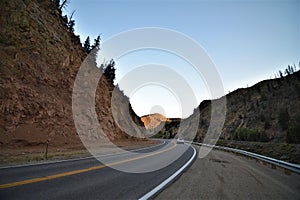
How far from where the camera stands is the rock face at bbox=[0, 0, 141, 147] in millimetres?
16375

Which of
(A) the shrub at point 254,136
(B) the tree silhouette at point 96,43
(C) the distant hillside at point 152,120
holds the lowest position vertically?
(A) the shrub at point 254,136

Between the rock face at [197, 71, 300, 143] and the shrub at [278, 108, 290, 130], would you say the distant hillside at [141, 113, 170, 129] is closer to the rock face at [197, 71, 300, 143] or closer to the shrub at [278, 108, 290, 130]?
the rock face at [197, 71, 300, 143]

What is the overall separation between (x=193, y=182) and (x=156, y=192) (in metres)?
1.82

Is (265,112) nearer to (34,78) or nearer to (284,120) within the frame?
(284,120)

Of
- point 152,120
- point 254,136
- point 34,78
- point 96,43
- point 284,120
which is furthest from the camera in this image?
point 152,120

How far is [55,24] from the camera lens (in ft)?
94.9

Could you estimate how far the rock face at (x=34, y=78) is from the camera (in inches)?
645

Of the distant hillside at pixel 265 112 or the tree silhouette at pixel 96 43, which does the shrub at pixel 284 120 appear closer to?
the distant hillside at pixel 265 112

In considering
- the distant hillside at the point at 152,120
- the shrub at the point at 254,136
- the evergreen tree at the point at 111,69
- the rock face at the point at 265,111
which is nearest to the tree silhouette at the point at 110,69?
the evergreen tree at the point at 111,69

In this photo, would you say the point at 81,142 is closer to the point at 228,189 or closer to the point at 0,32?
the point at 0,32

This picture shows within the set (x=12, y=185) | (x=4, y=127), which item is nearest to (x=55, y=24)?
(x=4, y=127)

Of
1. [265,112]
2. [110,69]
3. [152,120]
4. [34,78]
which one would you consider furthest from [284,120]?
[152,120]

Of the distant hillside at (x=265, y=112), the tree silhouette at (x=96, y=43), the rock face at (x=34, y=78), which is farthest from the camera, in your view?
the tree silhouette at (x=96, y=43)

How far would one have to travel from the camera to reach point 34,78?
794 inches
